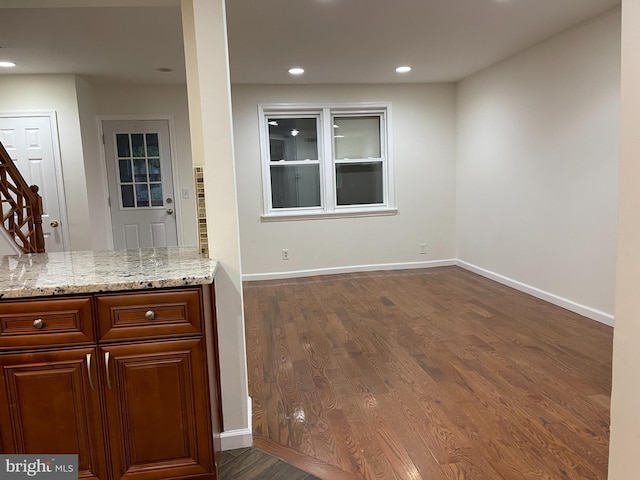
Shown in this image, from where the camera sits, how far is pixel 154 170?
5.40m

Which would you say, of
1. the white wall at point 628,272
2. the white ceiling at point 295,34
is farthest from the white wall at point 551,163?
the white wall at point 628,272

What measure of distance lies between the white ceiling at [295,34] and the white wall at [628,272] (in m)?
1.99

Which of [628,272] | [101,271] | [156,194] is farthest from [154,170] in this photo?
[628,272]

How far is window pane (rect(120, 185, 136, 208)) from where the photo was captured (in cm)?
536

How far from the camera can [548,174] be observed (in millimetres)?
4184

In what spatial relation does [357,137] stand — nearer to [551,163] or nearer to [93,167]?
[551,163]

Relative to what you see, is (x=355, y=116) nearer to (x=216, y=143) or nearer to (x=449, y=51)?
(x=449, y=51)

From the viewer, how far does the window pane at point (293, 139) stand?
18.7ft

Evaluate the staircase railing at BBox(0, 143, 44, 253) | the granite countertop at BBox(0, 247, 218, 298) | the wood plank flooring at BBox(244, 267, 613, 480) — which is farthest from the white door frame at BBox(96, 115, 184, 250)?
the granite countertop at BBox(0, 247, 218, 298)

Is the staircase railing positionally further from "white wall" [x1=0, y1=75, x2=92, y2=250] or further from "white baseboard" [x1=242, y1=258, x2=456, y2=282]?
"white baseboard" [x1=242, y1=258, x2=456, y2=282]

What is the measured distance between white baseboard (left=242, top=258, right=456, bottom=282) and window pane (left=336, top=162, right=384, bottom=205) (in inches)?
34.0

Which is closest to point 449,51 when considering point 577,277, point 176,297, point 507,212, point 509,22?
point 509,22

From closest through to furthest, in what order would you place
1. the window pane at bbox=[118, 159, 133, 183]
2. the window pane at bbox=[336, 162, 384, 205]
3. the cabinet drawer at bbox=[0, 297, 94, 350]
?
the cabinet drawer at bbox=[0, 297, 94, 350], the window pane at bbox=[118, 159, 133, 183], the window pane at bbox=[336, 162, 384, 205]

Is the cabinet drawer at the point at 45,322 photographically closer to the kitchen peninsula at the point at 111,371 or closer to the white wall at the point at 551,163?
the kitchen peninsula at the point at 111,371
